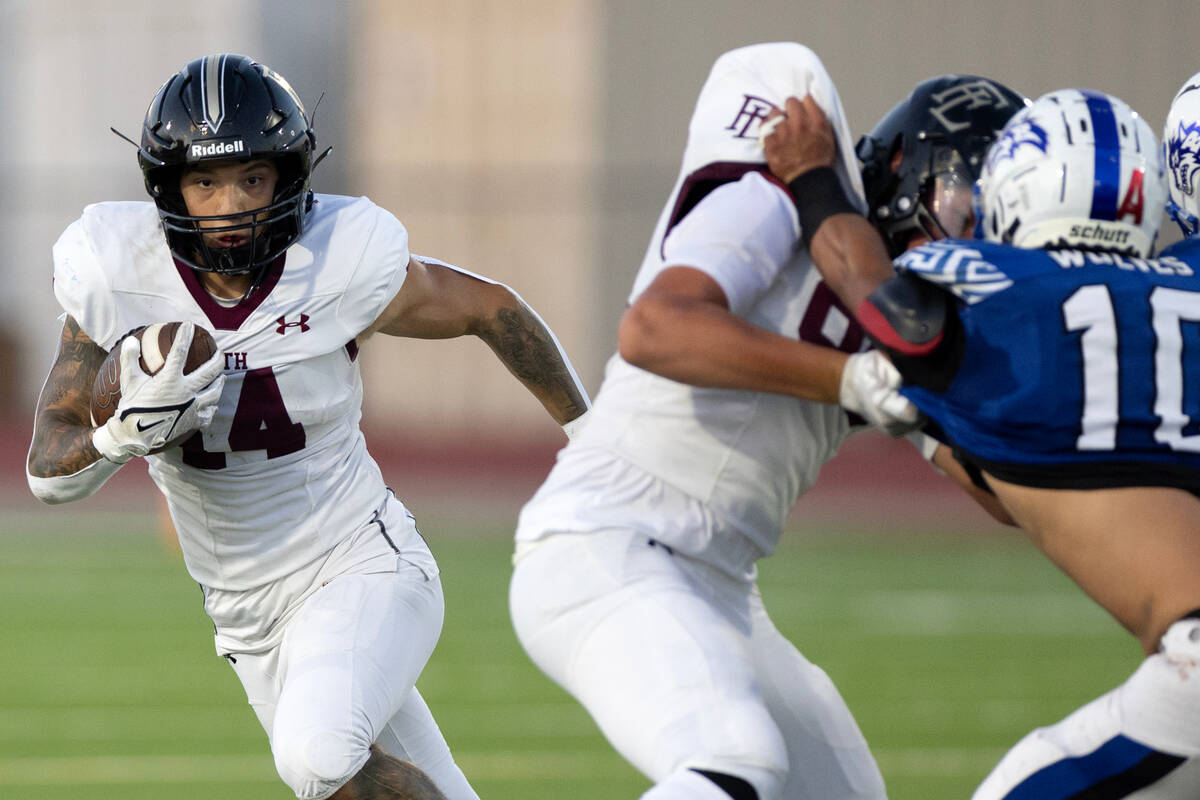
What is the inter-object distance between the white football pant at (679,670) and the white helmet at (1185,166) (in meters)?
1.70

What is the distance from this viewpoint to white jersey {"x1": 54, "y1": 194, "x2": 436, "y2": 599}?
372 centimetres

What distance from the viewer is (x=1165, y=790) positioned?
2439 mm

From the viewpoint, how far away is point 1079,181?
2.58 m

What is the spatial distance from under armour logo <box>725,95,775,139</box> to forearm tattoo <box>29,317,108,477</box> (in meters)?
1.54

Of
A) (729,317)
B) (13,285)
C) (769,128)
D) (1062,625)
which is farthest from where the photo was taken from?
(13,285)

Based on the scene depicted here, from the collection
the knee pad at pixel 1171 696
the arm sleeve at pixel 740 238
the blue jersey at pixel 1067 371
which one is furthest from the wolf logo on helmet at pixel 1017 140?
the knee pad at pixel 1171 696

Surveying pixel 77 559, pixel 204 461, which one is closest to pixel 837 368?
pixel 204 461

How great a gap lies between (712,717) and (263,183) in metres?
1.86

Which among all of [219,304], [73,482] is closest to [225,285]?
A: [219,304]

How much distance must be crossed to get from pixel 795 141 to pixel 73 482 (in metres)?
1.73

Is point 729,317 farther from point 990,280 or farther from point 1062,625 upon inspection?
point 1062,625

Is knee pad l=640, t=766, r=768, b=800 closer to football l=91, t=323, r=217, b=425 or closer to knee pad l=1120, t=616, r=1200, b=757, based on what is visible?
knee pad l=1120, t=616, r=1200, b=757

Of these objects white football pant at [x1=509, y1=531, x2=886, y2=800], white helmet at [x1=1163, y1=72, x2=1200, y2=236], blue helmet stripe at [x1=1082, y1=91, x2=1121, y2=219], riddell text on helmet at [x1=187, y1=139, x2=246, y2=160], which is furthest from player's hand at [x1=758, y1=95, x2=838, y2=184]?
white helmet at [x1=1163, y1=72, x2=1200, y2=236]

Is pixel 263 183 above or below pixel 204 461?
above
